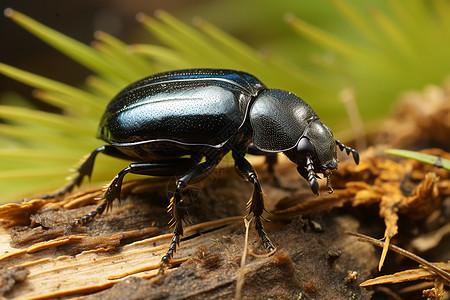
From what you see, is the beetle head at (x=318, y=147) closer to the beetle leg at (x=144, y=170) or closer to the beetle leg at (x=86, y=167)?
the beetle leg at (x=144, y=170)

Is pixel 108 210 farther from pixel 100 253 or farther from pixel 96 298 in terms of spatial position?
pixel 96 298

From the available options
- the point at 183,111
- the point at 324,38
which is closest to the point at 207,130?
the point at 183,111

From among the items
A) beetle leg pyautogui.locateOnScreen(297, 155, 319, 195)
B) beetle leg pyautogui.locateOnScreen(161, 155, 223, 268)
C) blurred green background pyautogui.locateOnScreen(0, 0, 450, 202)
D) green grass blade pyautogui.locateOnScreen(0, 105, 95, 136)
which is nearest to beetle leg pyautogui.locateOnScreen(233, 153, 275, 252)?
beetle leg pyautogui.locateOnScreen(161, 155, 223, 268)

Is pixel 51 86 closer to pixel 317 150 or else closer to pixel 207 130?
pixel 207 130

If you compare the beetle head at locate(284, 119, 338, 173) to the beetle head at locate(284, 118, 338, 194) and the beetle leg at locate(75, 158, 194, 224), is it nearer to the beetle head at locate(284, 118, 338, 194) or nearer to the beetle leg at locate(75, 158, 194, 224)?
the beetle head at locate(284, 118, 338, 194)

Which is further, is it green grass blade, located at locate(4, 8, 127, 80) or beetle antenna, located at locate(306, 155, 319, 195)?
green grass blade, located at locate(4, 8, 127, 80)

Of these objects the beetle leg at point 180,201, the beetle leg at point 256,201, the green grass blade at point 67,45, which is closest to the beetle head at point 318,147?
the beetle leg at point 256,201

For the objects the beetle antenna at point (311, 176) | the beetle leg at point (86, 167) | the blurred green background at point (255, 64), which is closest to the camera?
the beetle antenna at point (311, 176)
